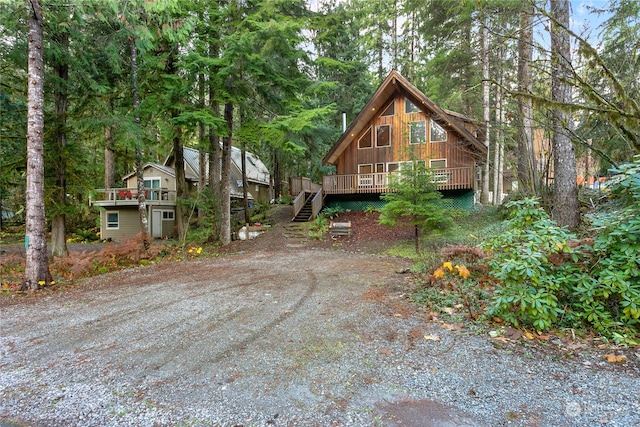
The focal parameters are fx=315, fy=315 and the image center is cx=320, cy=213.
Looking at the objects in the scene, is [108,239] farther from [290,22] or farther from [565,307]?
[565,307]

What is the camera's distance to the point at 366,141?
18.6m

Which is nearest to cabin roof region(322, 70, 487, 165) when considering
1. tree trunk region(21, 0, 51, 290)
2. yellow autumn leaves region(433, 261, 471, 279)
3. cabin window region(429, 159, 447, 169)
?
cabin window region(429, 159, 447, 169)

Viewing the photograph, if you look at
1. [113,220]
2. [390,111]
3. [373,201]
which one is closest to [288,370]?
[373,201]

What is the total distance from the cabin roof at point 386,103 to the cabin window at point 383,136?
0.85m

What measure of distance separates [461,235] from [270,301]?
8.71 meters

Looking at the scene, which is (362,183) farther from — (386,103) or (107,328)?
(107,328)

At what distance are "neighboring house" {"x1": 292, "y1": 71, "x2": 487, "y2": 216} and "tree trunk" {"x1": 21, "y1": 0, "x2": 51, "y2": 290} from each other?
41.5ft

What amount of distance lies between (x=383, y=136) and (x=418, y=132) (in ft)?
6.41

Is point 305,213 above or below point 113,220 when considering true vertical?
above

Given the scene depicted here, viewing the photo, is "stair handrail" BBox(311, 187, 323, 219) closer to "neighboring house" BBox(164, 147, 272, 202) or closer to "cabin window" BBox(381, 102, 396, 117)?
"cabin window" BBox(381, 102, 396, 117)

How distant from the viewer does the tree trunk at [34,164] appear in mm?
6562

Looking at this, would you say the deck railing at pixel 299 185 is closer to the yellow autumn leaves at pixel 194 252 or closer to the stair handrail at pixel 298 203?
the stair handrail at pixel 298 203

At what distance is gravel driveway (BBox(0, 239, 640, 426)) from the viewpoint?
2.44 meters

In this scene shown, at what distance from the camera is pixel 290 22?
33.0 ft
